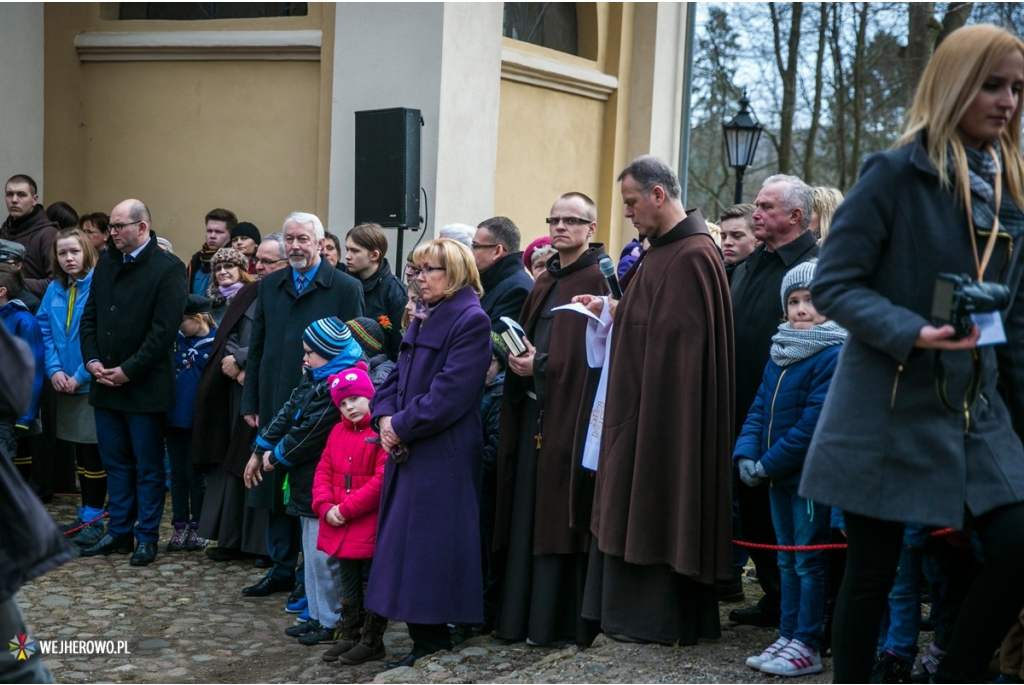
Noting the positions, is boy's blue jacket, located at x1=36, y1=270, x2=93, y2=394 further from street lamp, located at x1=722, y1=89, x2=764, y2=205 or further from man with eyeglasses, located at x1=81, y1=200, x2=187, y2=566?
street lamp, located at x1=722, y1=89, x2=764, y2=205

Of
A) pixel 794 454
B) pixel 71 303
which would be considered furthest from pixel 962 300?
pixel 71 303

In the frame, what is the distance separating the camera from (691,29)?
1433 centimetres

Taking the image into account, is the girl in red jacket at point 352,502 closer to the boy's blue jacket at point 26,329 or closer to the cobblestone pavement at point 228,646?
the cobblestone pavement at point 228,646

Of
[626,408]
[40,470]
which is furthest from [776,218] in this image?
[40,470]

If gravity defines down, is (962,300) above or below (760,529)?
above

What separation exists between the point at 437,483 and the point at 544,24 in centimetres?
846

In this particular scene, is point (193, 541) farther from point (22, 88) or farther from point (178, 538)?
point (22, 88)

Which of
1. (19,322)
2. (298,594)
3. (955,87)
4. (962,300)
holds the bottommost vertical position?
(298,594)

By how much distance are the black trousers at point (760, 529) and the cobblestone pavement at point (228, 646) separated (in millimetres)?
319

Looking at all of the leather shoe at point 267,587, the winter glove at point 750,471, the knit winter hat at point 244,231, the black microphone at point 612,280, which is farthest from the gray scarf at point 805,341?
the knit winter hat at point 244,231

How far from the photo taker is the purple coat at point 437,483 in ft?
18.4

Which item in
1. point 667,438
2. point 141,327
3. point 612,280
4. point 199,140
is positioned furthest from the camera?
point 199,140

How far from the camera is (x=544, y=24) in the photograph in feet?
43.0

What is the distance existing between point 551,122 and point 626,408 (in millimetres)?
8059
